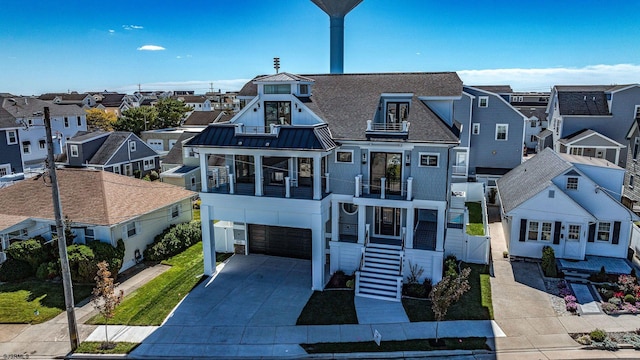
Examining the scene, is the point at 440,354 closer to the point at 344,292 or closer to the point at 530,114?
the point at 344,292

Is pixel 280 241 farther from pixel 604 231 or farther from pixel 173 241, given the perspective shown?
pixel 604 231

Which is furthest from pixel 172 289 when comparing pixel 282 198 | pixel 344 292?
pixel 344 292

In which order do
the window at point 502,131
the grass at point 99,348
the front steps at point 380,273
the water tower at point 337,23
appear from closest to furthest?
the grass at point 99,348, the front steps at point 380,273, the water tower at point 337,23, the window at point 502,131

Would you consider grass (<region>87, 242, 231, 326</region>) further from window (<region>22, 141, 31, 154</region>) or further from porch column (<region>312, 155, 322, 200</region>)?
window (<region>22, 141, 31, 154</region>)

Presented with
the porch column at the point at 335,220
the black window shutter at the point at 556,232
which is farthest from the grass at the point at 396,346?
the black window shutter at the point at 556,232

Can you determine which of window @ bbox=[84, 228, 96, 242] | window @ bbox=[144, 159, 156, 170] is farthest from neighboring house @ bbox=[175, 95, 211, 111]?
window @ bbox=[84, 228, 96, 242]

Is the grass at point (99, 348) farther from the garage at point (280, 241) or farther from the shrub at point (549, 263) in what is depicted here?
the shrub at point (549, 263)
